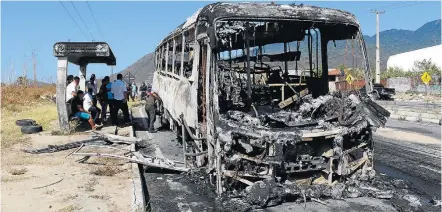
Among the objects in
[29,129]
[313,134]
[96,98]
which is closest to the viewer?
[313,134]

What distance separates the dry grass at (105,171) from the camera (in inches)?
310

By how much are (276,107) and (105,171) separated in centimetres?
326

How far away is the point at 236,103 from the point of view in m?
8.05

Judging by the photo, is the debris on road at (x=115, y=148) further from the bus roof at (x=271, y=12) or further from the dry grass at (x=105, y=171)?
the bus roof at (x=271, y=12)

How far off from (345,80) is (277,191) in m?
2.94

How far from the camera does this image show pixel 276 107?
320 inches

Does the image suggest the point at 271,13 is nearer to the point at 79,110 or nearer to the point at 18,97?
the point at 79,110

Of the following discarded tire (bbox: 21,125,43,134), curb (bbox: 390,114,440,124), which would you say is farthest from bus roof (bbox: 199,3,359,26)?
curb (bbox: 390,114,440,124)

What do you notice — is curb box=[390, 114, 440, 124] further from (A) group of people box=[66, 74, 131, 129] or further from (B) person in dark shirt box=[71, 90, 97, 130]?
(B) person in dark shirt box=[71, 90, 97, 130]

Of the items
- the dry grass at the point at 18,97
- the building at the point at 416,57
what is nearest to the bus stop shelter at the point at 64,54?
the dry grass at the point at 18,97

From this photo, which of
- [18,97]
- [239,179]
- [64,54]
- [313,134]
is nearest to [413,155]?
[313,134]

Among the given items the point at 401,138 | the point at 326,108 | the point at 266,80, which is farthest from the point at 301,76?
the point at 401,138

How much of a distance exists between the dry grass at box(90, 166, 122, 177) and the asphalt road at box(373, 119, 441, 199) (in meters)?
5.01

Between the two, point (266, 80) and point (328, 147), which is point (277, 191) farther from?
point (266, 80)
